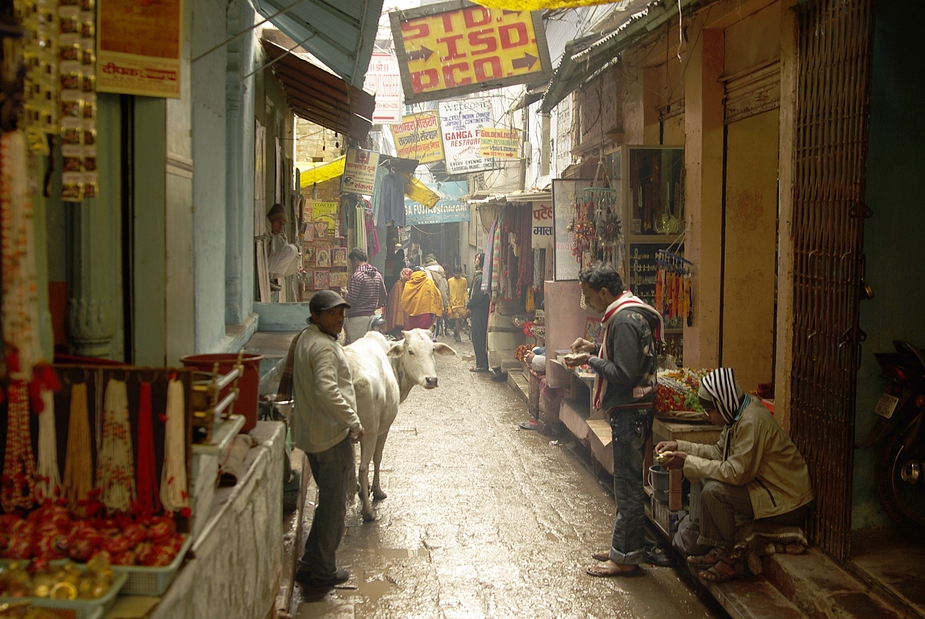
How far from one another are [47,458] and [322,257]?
40.9 ft

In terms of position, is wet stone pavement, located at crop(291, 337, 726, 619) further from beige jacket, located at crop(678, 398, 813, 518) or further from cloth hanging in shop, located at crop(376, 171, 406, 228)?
cloth hanging in shop, located at crop(376, 171, 406, 228)

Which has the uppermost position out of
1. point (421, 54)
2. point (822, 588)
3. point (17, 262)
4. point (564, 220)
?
point (421, 54)

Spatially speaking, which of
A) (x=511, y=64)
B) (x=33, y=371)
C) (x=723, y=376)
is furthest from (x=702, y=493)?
(x=511, y=64)

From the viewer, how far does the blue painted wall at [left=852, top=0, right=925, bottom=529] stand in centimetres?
486

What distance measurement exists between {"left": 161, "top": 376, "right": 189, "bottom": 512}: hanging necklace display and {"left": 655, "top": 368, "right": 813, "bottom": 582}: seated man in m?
3.80

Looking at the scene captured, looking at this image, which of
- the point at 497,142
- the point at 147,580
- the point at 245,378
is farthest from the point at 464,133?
the point at 147,580

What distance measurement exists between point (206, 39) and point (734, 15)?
4.75m

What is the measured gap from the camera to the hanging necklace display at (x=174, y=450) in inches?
99.8

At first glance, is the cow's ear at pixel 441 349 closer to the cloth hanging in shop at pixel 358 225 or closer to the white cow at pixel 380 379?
the white cow at pixel 380 379

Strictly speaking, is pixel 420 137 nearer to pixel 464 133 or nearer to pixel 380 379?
pixel 464 133

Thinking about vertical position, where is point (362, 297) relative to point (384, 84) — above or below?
below

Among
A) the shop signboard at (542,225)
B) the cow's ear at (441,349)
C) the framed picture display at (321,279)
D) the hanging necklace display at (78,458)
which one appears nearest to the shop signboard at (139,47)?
the hanging necklace display at (78,458)

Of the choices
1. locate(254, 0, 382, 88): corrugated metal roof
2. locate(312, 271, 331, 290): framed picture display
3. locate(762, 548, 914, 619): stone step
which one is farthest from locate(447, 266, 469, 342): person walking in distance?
locate(762, 548, 914, 619): stone step

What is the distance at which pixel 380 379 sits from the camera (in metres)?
7.19
